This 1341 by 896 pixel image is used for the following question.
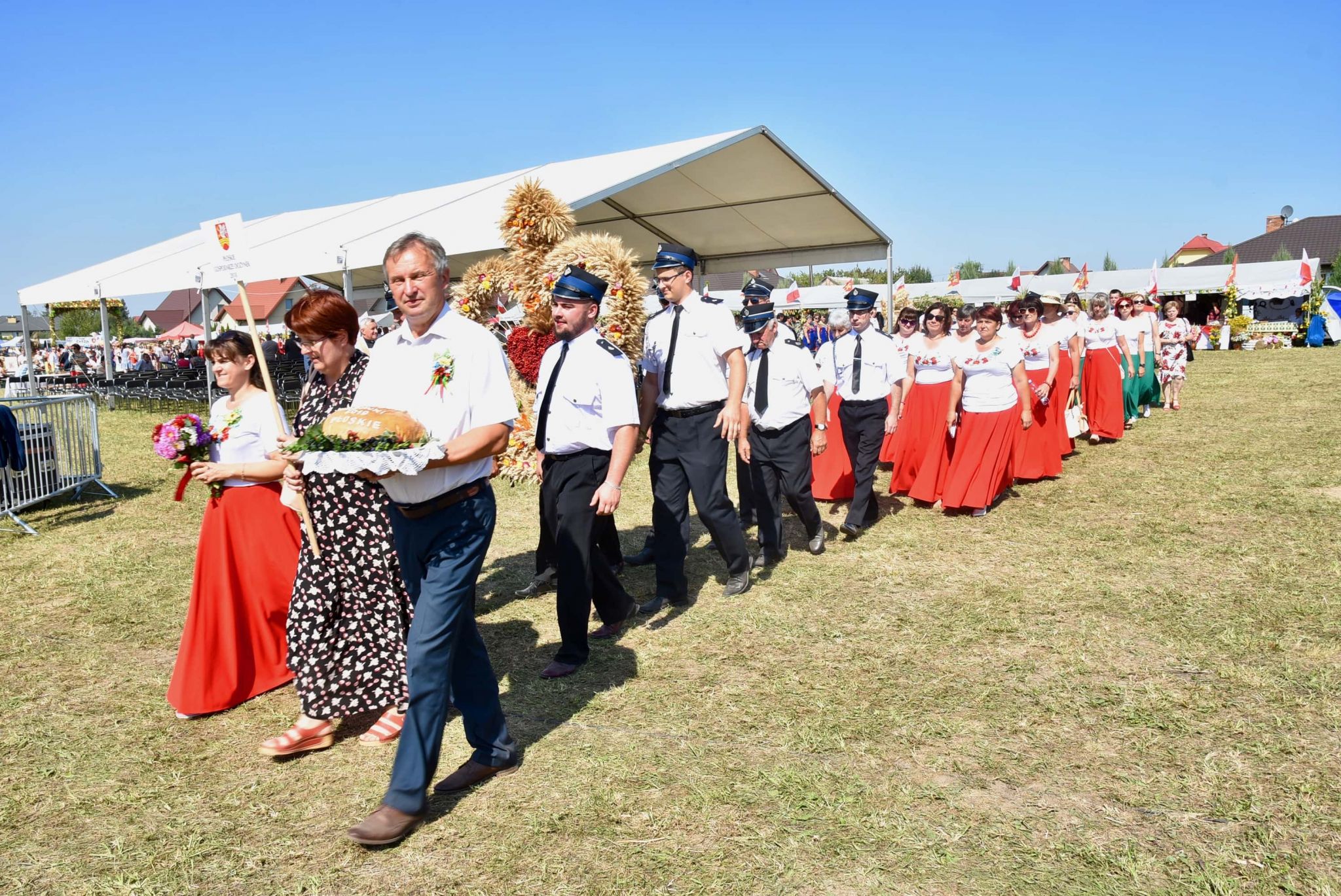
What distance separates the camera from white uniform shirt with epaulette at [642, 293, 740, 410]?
5359 millimetres

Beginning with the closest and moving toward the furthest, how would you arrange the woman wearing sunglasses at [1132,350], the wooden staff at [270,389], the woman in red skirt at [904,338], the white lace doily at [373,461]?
the white lace doily at [373,461]
the wooden staff at [270,389]
the woman in red skirt at [904,338]
the woman wearing sunglasses at [1132,350]

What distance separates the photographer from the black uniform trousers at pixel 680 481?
17.6ft

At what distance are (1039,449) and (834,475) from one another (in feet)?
7.54

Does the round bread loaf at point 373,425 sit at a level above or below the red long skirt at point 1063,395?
above

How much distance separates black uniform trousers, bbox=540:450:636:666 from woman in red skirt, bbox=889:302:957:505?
182 inches

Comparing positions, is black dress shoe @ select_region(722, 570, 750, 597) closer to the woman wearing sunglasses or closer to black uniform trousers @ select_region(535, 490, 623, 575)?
black uniform trousers @ select_region(535, 490, 623, 575)

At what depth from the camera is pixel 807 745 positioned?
146 inches

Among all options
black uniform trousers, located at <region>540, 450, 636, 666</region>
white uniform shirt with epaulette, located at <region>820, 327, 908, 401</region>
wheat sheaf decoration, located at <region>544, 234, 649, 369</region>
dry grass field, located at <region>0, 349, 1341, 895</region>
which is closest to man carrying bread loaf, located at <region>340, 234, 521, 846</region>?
dry grass field, located at <region>0, 349, 1341, 895</region>

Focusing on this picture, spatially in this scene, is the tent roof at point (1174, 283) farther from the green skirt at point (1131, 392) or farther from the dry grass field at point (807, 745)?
the dry grass field at point (807, 745)

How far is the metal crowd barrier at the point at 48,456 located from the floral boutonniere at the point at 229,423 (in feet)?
18.1

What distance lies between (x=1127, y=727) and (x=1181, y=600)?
195 cm

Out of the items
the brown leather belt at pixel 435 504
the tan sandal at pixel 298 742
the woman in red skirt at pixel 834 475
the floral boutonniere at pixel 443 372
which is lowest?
the tan sandal at pixel 298 742

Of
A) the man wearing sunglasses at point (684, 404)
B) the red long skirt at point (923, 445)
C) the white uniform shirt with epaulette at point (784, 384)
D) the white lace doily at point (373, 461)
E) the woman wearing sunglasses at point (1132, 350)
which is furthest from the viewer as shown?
the woman wearing sunglasses at point (1132, 350)

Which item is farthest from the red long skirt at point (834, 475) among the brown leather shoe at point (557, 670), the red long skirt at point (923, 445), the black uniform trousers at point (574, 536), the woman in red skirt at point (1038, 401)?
the brown leather shoe at point (557, 670)
